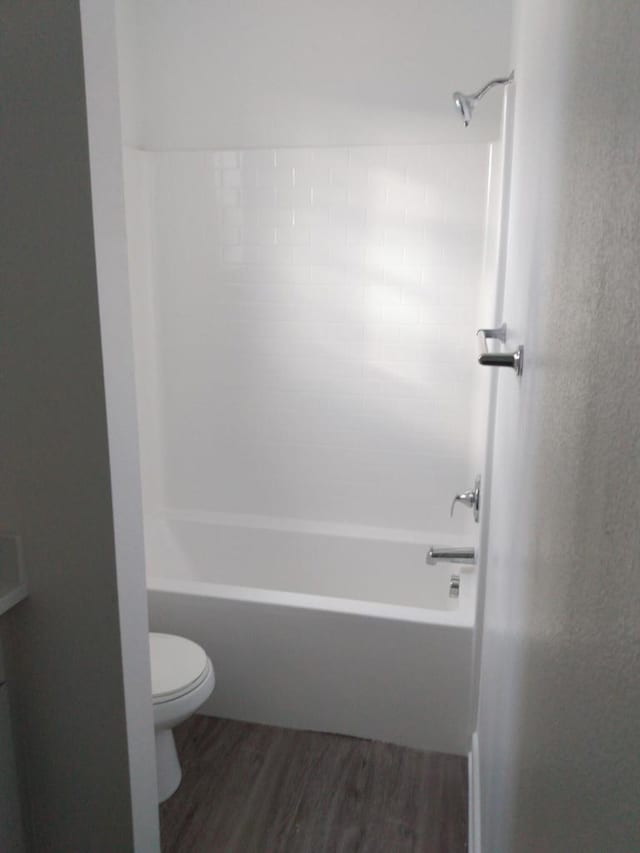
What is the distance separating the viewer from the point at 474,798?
7.04ft

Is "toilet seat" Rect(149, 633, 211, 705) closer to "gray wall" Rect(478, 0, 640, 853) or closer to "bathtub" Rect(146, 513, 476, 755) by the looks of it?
"bathtub" Rect(146, 513, 476, 755)

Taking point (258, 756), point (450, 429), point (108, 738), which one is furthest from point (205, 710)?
point (450, 429)

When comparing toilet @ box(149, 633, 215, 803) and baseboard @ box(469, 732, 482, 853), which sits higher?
toilet @ box(149, 633, 215, 803)

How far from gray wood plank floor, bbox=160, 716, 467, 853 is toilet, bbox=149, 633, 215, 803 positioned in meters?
0.09

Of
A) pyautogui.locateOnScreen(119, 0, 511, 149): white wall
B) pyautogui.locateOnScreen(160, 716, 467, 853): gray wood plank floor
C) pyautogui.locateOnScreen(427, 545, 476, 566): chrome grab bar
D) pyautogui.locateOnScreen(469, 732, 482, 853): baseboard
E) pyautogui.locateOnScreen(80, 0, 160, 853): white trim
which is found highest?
pyautogui.locateOnScreen(119, 0, 511, 149): white wall

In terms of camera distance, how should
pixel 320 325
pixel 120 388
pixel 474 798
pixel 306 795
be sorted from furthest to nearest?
pixel 320 325 < pixel 306 795 < pixel 474 798 < pixel 120 388

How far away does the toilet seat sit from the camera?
2.22m

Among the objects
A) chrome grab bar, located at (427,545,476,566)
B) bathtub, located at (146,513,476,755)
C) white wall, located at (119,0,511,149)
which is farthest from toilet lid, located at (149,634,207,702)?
white wall, located at (119,0,511,149)

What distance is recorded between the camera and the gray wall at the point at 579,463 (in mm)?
499

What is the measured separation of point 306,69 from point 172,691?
2.56 meters

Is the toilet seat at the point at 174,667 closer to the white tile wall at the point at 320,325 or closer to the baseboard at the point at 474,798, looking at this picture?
the baseboard at the point at 474,798

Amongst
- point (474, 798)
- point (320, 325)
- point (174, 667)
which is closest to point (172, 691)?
point (174, 667)

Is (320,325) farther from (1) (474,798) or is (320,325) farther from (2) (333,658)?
(1) (474,798)

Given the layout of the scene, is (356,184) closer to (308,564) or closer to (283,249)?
(283,249)
